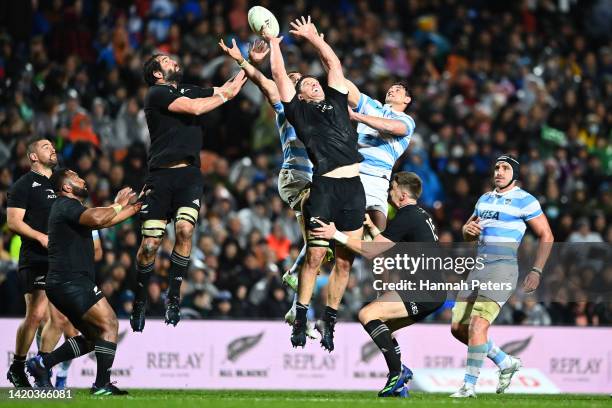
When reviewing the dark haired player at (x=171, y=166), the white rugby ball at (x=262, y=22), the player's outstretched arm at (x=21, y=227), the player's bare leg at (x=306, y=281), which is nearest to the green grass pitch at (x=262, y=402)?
the player's bare leg at (x=306, y=281)

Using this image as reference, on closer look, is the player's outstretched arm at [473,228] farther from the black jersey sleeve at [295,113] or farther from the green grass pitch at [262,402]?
the black jersey sleeve at [295,113]

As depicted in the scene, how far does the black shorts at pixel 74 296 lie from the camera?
1259 centimetres

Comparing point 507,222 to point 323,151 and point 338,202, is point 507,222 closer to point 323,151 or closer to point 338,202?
point 338,202

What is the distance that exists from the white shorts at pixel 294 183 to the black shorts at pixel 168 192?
105cm

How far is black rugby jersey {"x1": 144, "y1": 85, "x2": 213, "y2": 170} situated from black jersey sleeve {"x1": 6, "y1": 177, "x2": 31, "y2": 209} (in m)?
1.58

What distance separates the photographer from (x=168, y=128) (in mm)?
13180

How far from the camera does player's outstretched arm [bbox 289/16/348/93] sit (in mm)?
12594

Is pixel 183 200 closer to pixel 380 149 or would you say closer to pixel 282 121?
pixel 282 121

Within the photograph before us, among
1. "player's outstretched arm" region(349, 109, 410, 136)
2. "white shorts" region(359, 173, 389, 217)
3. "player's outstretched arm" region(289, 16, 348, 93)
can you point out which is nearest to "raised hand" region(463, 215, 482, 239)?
"white shorts" region(359, 173, 389, 217)

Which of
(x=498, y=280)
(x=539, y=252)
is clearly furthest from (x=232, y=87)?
(x=539, y=252)

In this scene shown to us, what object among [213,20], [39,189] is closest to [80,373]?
[39,189]

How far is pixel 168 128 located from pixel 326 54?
1.96m

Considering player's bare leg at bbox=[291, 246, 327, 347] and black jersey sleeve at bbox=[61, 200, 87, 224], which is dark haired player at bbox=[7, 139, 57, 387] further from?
player's bare leg at bbox=[291, 246, 327, 347]

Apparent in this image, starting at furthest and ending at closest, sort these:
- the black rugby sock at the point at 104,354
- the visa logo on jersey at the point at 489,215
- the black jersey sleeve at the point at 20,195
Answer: the black jersey sleeve at the point at 20,195 < the visa logo on jersey at the point at 489,215 < the black rugby sock at the point at 104,354
